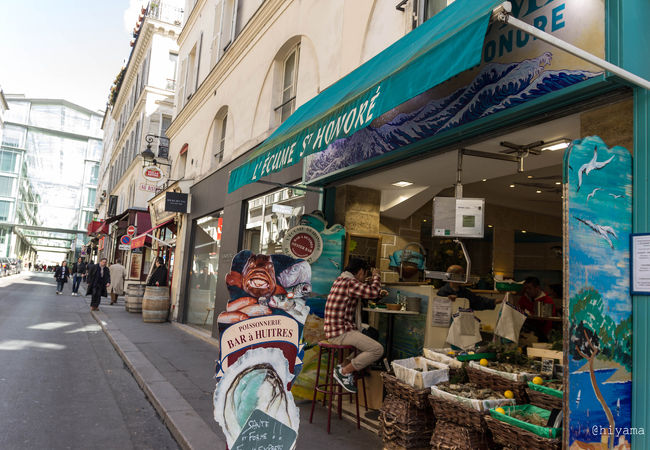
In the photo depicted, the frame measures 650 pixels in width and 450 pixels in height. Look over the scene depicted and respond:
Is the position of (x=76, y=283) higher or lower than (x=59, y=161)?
lower

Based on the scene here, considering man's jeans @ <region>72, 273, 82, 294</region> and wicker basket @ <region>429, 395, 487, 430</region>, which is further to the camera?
man's jeans @ <region>72, 273, 82, 294</region>

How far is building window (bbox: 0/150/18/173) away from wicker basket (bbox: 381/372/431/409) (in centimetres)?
8669

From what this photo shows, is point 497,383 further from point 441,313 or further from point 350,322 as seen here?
A: point 350,322

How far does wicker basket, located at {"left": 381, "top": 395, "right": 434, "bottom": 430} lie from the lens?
4.22 metres

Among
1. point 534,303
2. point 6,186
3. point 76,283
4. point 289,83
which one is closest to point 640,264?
point 534,303

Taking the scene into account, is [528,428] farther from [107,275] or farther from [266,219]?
[107,275]

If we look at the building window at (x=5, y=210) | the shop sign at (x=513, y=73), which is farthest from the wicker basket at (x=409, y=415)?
the building window at (x=5, y=210)

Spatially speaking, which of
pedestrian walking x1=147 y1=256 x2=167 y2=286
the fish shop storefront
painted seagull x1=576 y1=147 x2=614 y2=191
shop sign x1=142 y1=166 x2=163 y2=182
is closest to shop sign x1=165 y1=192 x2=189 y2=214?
pedestrian walking x1=147 y1=256 x2=167 y2=286

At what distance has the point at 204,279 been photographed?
13.3m

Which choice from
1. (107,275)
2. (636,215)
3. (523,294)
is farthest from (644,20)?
(107,275)

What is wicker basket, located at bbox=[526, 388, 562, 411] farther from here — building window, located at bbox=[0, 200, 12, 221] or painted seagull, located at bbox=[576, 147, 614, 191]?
building window, located at bbox=[0, 200, 12, 221]

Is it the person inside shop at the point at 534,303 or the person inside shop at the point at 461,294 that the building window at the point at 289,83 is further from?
the person inside shop at the point at 534,303

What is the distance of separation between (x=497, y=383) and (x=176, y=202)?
11894 millimetres

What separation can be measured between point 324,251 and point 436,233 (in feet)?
8.65
